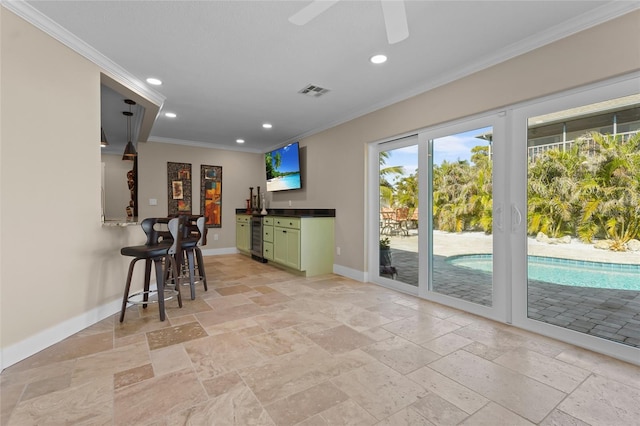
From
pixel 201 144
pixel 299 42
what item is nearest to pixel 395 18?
pixel 299 42

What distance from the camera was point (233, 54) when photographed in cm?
267

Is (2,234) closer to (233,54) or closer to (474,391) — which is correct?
(233,54)

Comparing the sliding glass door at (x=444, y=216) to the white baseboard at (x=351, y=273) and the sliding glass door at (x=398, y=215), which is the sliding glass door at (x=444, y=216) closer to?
the sliding glass door at (x=398, y=215)

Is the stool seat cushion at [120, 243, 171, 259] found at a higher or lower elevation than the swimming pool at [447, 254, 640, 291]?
higher

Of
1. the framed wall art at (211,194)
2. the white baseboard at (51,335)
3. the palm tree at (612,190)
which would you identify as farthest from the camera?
the framed wall art at (211,194)

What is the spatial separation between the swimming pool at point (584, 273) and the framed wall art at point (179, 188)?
5.81 metres

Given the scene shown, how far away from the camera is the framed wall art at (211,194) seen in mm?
6324

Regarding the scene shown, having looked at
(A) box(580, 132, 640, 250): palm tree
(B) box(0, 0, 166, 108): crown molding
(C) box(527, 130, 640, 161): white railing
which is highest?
(B) box(0, 0, 166, 108): crown molding

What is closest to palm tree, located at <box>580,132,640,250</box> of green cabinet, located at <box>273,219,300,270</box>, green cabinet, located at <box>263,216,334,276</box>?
green cabinet, located at <box>263,216,334,276</box>

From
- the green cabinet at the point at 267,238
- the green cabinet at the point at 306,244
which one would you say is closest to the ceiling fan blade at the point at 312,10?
the green cabinet at the point at 306,244

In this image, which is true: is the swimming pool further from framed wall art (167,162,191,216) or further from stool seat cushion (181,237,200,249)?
framed wall art (167,162,191,216)

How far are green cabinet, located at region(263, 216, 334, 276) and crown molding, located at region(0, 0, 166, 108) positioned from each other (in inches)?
98.1

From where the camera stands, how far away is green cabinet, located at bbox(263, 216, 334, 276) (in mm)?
4465

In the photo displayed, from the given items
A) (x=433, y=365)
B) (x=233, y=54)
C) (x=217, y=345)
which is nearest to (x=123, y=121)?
(x=233, y=54)
